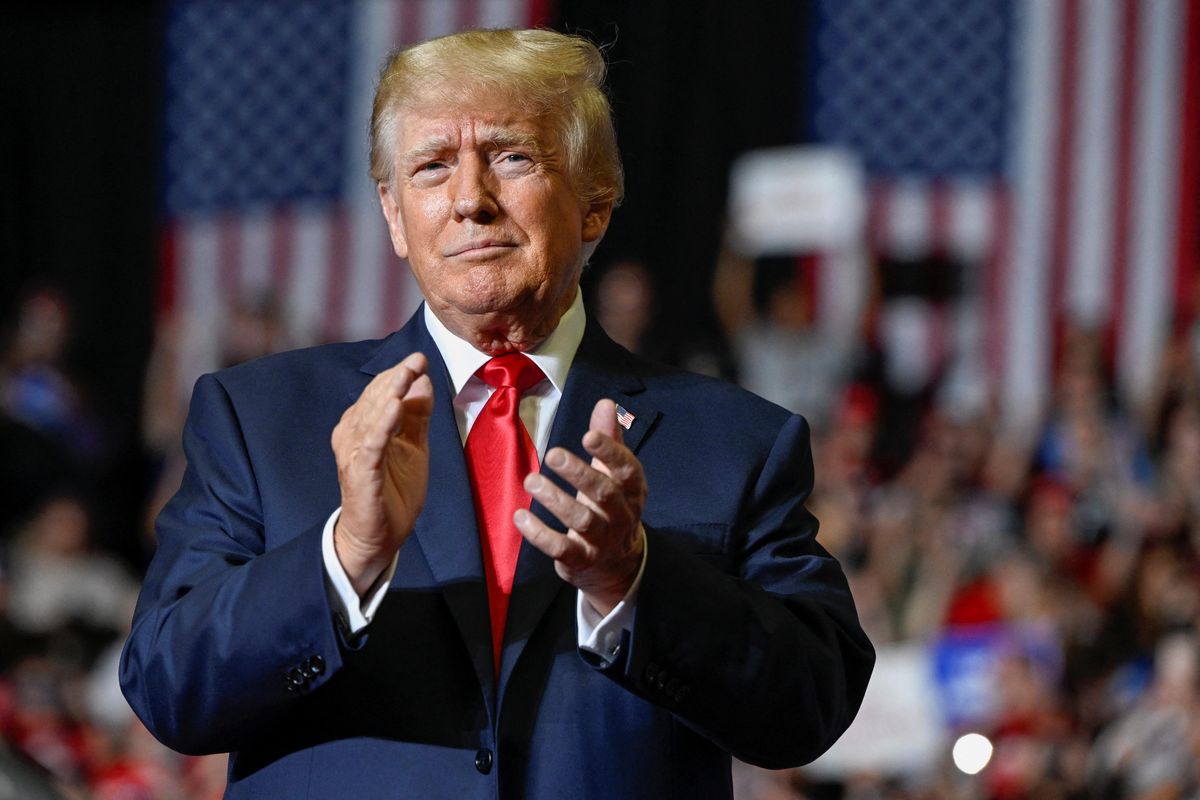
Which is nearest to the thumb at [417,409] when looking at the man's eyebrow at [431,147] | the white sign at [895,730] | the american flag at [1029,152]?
the man's eyebrow at [431,147]

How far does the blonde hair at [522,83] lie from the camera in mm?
1913

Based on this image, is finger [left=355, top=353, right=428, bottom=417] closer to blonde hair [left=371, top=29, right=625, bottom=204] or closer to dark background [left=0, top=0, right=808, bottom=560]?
blonde hair [left=371, top=29, right=625, bottom=204]

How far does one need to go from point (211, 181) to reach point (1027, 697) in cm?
524

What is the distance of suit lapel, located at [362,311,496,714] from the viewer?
69.6 inches

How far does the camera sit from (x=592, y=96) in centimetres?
200

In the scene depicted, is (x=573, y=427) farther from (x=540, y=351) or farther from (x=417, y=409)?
(x=417, y=409)

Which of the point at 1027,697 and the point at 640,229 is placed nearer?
the point at 1027,697

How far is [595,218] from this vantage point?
6.84 ft

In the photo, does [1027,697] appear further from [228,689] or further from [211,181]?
[211,181]

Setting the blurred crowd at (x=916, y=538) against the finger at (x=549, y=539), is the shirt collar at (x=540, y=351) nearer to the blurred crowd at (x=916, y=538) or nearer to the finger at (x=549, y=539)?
the finger at (x=549, y=539)

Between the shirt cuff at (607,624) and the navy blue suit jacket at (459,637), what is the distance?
12mm

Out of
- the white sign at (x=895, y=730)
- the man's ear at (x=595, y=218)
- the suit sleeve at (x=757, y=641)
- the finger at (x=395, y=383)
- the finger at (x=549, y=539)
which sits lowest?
the white sign at (x=895, y=730)

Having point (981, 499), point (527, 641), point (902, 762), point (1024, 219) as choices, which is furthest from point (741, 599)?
point (1024, 219)

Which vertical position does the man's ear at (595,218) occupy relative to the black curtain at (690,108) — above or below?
above
